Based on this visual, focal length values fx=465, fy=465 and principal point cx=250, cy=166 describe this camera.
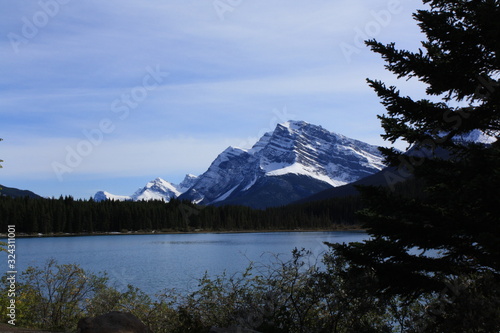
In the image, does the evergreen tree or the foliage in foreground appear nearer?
the foliage in foreground

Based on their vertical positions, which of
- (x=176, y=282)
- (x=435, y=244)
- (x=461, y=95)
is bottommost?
(x=176, y=282)

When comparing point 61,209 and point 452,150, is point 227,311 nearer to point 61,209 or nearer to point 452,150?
point 452,150

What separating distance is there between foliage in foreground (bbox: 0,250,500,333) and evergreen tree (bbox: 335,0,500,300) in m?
0.56

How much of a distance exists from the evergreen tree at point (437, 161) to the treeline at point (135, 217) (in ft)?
394

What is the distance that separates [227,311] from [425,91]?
25.6 ft

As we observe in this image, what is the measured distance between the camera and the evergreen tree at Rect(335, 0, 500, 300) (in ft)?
29.9

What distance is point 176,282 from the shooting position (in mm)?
32250

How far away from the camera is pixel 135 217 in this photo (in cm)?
15650

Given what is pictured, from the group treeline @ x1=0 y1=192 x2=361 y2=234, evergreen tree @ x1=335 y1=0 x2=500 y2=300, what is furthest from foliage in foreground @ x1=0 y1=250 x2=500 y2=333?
treeline @ x1=0 y1=192 x2=361 y2=234

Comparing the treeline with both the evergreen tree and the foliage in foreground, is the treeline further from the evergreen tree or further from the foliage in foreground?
the evergreen tree

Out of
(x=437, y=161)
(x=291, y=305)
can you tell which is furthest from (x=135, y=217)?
(x=437, y=161)

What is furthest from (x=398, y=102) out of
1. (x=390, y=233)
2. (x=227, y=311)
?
(x=227, y=311)

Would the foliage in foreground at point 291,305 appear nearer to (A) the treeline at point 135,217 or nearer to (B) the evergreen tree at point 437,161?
(B) the evergreen tree at point 437,161

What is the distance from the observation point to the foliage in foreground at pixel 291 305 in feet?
26.3
